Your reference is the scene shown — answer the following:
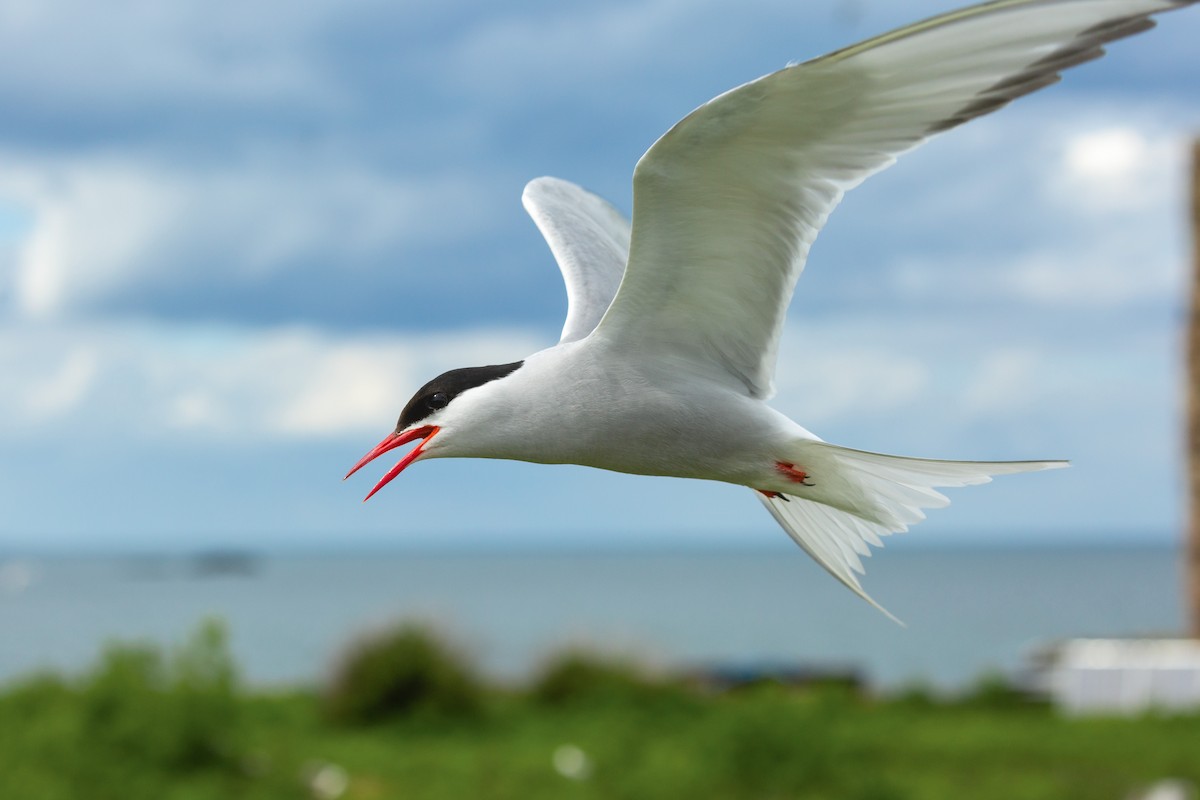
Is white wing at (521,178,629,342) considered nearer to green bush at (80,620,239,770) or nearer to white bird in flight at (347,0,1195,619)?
white bird in flight at (347,0,1195,619)

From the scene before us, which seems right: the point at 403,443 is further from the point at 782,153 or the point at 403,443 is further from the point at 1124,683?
the point at 1124,683

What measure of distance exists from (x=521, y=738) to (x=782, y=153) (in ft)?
33.9

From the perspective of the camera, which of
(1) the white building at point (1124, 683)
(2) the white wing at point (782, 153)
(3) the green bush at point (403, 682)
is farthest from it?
(1) the white building at point (1124, 683)

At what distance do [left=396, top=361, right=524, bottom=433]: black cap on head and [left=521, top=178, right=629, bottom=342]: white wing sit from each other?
1.89 feet

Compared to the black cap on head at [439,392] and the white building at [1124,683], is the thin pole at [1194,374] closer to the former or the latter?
the white building at [1124,683]

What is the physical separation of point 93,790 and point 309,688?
7.28 meters

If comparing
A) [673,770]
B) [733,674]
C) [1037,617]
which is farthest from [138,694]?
[1037,617]

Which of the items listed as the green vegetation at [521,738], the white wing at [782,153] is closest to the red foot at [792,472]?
the white wing at [782,153]

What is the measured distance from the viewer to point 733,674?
18.2 m

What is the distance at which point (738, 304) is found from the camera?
7.32 feet

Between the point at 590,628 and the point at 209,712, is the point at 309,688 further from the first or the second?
the point at 209,712

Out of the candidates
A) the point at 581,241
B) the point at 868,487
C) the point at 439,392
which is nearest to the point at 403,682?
the point at 581,241

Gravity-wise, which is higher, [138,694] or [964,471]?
[964,471]

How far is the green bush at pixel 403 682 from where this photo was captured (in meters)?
12.5
